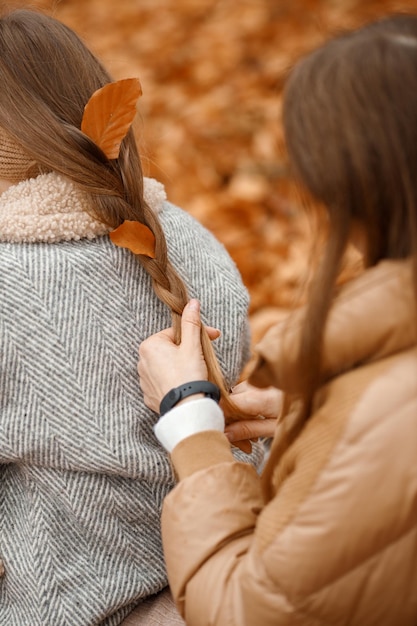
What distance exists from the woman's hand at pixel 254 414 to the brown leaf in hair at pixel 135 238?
26 centimetres

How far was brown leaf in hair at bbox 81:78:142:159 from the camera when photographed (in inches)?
41.3

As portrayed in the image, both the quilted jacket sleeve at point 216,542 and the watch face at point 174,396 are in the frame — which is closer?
the quilted jacket sleeve at point 216,542

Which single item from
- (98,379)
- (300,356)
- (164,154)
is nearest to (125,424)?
(98,379)

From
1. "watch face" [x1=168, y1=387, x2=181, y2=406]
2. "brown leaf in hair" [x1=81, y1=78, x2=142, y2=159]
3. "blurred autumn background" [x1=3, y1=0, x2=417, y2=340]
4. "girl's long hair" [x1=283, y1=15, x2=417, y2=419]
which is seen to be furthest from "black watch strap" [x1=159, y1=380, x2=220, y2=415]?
"blurred autumn background" [x1=3, y1=0, x2=417, y2=340]

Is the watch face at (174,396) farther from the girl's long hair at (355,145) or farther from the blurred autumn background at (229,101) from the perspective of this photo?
the blurred autumn background at (229,101)

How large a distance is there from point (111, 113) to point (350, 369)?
20.7 inches

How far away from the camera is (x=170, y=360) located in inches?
39.6

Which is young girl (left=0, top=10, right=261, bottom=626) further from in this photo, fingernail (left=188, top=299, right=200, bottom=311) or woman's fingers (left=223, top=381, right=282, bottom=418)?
woman's fingers (left=223, top=381, right=282, bottom=418)

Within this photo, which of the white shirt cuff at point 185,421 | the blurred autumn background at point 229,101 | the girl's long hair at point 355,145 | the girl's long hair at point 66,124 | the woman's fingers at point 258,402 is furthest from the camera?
the blurred autumn background at point 229,101

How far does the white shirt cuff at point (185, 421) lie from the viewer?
36.9 inches

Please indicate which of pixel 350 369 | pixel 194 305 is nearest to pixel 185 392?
pixel 194 305

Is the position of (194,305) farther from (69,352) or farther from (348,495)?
(348,495)

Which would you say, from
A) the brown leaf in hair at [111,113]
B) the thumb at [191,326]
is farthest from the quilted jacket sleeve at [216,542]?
the brown leaf in hair at [111,113]

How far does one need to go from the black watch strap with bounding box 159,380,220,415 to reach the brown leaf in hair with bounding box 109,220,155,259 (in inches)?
8.0
